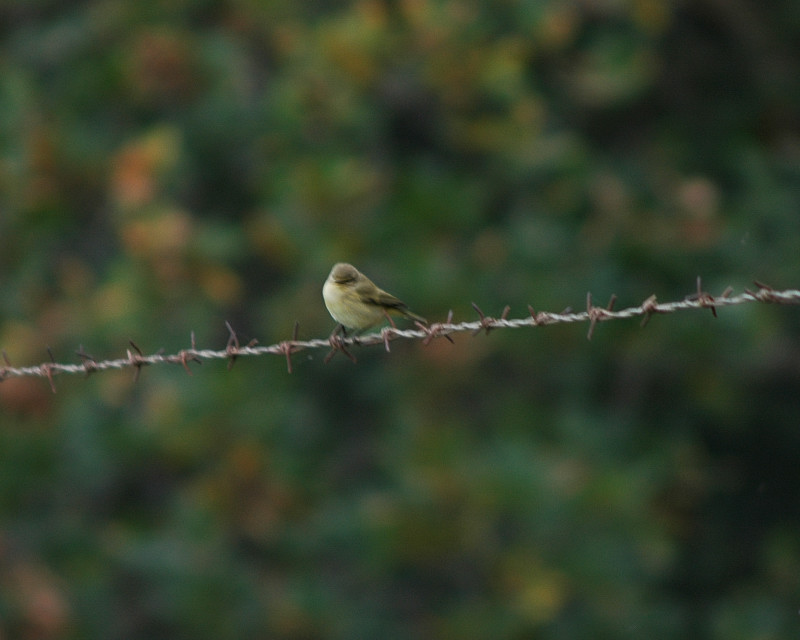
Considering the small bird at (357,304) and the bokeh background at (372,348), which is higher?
the bokeh background at (372,348)

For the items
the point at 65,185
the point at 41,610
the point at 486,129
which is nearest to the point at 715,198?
the point at 486,129

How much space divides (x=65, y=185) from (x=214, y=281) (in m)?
1.48

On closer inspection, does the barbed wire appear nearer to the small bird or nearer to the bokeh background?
the small bird

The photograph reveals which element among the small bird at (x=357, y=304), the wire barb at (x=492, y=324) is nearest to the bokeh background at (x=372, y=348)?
the small bird at (x=357, y=304)

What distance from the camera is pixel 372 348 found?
11.6 m

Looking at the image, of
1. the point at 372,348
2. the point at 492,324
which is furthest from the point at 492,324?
the point at 372,348

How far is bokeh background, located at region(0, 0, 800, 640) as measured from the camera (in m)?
10.5

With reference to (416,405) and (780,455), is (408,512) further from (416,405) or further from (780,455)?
(780,455)

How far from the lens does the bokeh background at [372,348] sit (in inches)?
412

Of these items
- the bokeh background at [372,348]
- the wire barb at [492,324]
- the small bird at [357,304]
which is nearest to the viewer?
the wire barb at [492,324]

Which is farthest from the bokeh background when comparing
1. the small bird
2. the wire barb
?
the wire barb

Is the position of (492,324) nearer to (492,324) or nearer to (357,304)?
(492,324)

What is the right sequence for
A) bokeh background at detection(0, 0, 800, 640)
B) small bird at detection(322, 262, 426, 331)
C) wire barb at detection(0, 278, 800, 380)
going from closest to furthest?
1. wire barb at detection(0, 278, 800, 380)
2. small bird at detection(322, 262, 426, 331)
3. bokeh background at detection(0, 0, 800, 640)

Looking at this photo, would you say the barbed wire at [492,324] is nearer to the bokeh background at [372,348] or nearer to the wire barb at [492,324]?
the wire barb at [492,324]
